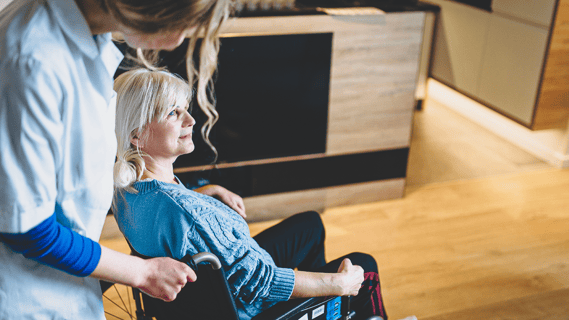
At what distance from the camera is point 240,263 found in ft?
3.81

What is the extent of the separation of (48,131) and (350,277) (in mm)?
774

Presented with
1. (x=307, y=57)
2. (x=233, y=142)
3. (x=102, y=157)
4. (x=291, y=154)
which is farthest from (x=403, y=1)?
(x=102, y=157)

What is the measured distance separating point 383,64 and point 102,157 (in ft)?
6.28

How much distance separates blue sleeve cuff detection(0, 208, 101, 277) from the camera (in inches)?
30.4

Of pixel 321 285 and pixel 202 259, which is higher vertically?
pixel 202 259

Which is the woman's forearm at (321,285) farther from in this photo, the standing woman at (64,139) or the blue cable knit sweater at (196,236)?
the standing woman at (64,139)

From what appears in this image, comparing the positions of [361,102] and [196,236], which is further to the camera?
[361,102]

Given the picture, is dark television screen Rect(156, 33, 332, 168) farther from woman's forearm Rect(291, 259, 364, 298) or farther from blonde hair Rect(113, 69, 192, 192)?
woman's forearm Rect(291, 259, 364, 298)

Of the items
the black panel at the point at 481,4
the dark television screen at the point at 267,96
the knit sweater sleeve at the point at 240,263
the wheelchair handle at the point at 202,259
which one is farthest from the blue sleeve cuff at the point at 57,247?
A: the black panel at the point at 481,4

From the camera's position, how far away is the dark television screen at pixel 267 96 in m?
2.29

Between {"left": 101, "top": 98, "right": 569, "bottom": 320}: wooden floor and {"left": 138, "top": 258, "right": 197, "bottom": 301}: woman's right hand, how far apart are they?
3.89 ft

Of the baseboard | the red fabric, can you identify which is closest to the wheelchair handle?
the red fabric

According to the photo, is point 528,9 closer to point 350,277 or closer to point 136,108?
point 350,277

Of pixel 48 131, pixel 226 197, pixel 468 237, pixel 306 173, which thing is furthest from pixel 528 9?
pixel 48 131
